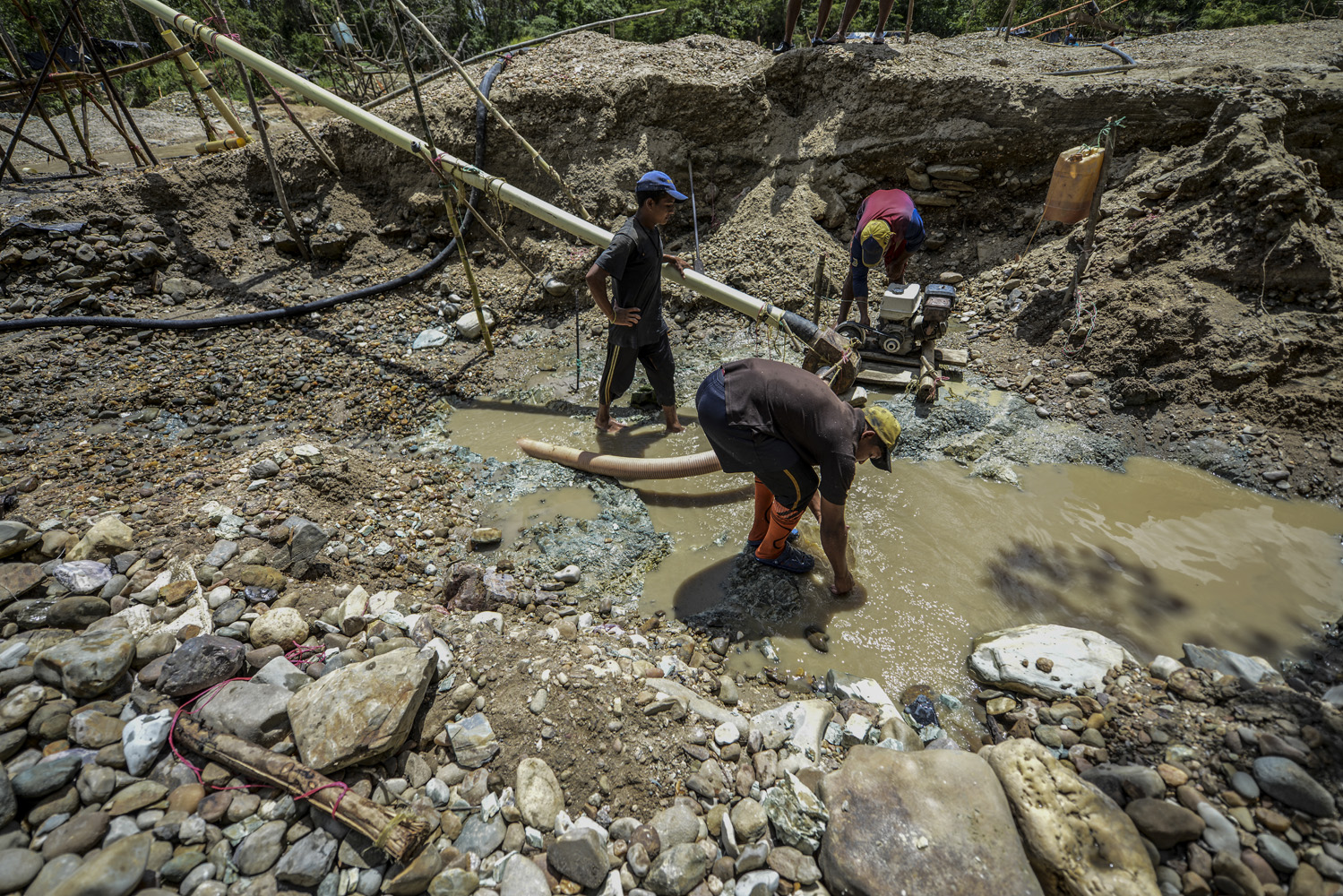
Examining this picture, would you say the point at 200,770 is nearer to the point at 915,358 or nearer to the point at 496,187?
the point at 496,187

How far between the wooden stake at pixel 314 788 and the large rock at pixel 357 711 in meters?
0.06

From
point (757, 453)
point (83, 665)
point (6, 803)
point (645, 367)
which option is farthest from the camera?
point (645, 367)

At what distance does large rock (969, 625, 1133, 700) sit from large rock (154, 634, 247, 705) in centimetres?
354

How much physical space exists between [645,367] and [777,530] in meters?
1.98

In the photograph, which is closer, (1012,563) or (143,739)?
(143,739)

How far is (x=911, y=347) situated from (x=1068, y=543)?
2.22 meters

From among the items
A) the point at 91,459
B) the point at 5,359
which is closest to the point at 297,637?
the point at 91,459

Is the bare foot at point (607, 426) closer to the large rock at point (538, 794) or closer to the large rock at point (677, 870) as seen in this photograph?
the large rock at point (538, 794)

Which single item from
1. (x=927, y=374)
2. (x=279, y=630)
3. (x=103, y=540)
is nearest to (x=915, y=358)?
(x=927, y=374)

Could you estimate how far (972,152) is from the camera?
251 inches

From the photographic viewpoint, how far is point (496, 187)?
16.2 ft

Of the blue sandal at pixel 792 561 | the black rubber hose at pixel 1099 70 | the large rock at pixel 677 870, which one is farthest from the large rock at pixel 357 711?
the black rubber hose at pixel 1099 70

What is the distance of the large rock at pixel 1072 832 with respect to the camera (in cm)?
185

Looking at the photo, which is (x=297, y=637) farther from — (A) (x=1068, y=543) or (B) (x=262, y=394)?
(A) (x=1068, y=543)
